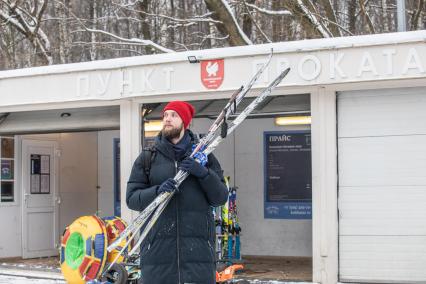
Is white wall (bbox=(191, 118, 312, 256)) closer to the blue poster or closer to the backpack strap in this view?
the blue poster

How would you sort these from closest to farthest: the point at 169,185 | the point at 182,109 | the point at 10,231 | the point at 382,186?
the point at 169,185
the point at 182,109
the point at 382,186
the point at 10,231

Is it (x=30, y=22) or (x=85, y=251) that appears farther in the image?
(x=30, y=22)

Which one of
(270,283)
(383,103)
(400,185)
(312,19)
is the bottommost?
(270,283)

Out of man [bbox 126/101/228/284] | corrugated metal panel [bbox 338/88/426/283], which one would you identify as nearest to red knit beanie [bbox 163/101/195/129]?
man [bbox 126/101/228/284]

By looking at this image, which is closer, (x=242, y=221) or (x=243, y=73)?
(x=243, y=73)

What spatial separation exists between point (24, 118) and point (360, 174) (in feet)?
17.6

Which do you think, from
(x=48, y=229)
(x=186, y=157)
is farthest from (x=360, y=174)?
(x=48, y=229)

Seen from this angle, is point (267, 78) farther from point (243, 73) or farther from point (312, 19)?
point (312, 19)

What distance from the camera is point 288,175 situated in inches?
486

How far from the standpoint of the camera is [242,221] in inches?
500

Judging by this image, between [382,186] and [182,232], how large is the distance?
15.9 ft

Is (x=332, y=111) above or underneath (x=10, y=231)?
above

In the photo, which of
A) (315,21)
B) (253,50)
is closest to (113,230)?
(253,50)

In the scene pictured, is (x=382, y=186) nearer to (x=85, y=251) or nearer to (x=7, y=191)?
(x=85, y=251)
